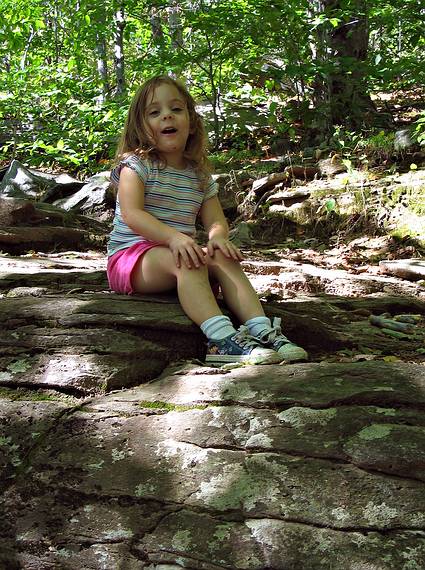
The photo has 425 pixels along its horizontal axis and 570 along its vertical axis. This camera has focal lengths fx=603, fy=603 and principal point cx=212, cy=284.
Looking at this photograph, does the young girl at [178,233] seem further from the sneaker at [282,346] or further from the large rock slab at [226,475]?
the large rock slab at [226,475]

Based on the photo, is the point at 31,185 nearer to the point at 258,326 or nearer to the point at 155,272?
the point at 155,272

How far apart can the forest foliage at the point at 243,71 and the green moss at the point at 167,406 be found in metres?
6.10

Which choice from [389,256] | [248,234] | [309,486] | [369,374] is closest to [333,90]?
[248,234]

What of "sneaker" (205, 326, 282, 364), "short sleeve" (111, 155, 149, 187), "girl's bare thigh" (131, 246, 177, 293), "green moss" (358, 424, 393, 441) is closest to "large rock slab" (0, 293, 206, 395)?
"girl's bare thigh" (131, 246, 177, 293)

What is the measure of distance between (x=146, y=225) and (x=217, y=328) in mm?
696

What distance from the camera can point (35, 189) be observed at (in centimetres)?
883

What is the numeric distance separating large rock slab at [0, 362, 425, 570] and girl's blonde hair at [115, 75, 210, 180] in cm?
157

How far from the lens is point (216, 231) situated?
3340mm

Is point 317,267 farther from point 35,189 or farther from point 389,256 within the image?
point 35,189

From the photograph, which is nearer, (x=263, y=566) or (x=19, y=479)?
(x=263, y=566)

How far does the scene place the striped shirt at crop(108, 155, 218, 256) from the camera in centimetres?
337

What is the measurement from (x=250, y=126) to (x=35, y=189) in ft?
12.6

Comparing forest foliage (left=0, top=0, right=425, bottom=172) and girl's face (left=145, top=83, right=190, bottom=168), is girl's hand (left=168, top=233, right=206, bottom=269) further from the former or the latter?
forest foliage (left=0, top=0, right=425, bottom=172)

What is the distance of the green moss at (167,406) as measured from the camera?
7.39 feet
